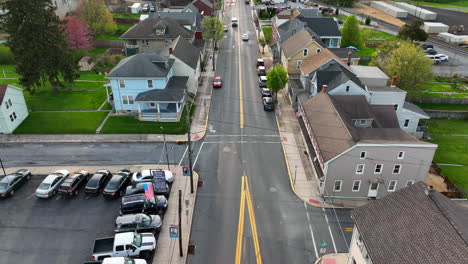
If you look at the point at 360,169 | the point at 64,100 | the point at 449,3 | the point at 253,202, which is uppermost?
the point at 449,3

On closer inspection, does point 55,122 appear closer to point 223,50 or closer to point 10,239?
point 10,239

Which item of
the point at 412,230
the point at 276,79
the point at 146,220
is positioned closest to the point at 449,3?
the point at 276,79

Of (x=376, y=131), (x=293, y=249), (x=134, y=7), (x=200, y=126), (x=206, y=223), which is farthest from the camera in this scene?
(x=134, y=7)

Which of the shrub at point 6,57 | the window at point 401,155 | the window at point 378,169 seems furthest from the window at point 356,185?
the shrub at point 6,57

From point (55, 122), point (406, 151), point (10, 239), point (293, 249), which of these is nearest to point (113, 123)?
point (55, 122)

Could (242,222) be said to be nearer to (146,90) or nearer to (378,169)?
(378,169)

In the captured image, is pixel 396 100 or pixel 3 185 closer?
pixel 3 185
